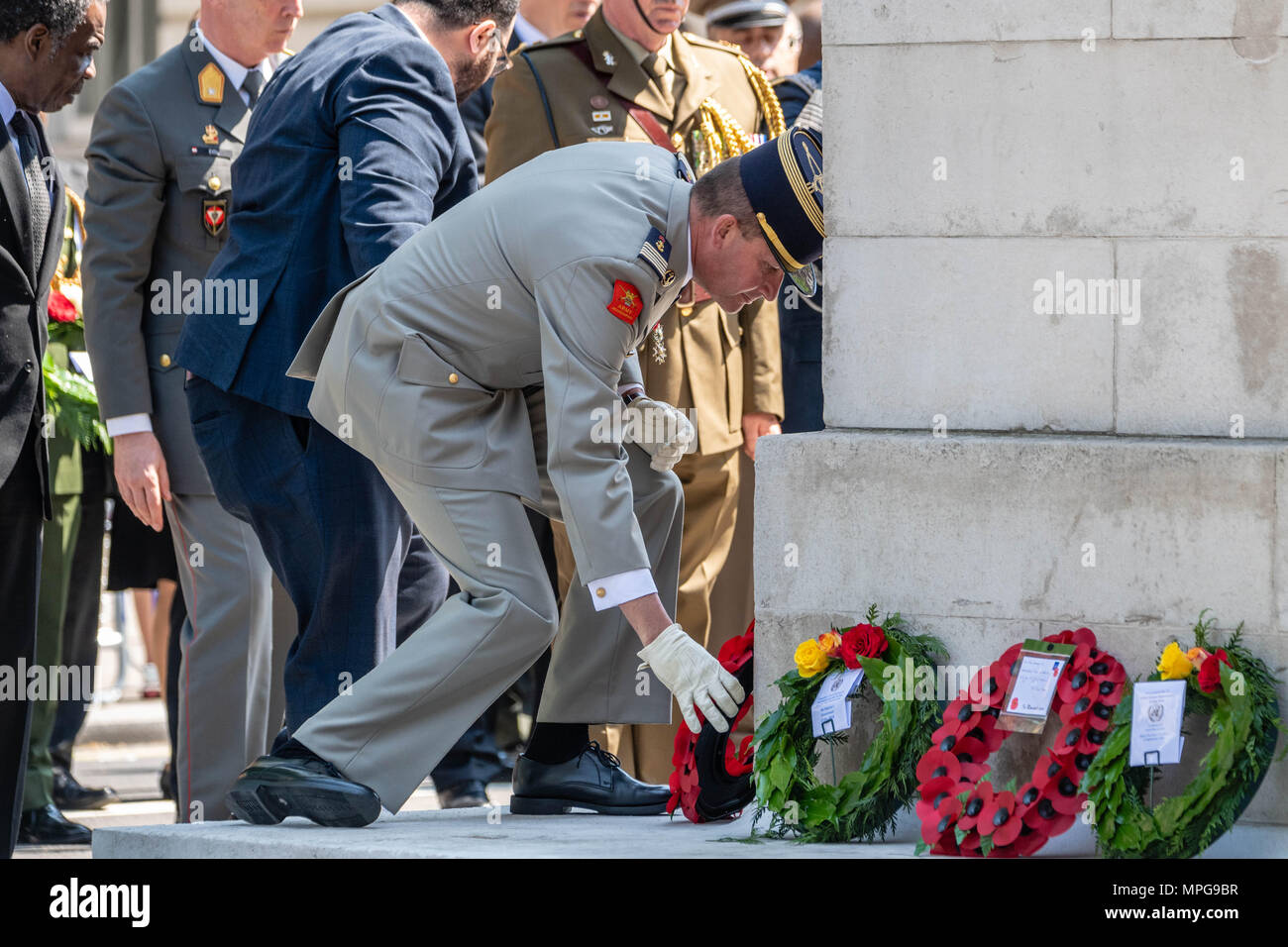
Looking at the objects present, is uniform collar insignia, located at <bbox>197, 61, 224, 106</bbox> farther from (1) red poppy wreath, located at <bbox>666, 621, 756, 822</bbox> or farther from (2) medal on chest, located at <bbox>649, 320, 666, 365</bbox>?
(1) red poppy wreath, located at <bbox>666, 621, 756, 822</bbox>

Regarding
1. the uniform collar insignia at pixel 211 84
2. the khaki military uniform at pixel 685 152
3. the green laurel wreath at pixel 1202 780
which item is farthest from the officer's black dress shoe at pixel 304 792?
the uniform collar insignia at pixel 211 84

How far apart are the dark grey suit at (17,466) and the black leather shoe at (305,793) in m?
0.65

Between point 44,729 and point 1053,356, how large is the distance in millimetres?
3442

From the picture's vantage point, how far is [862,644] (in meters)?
4.16

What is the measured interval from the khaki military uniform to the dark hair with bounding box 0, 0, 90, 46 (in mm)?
1254

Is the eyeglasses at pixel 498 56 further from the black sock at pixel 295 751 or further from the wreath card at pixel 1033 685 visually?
the wreath card at pixel 1033 685

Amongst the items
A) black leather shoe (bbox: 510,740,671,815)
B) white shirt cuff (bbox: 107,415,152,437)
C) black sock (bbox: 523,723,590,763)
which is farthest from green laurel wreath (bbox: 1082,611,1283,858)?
white shirt cuff (bbox: 107,415,152,437)

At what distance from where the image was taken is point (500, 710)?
7.32 m

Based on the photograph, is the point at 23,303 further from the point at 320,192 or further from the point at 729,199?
the point at 729,199

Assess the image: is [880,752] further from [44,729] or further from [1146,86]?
[44,729]

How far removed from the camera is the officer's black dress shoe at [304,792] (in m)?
4.23

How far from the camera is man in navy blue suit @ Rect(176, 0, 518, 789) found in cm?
467
